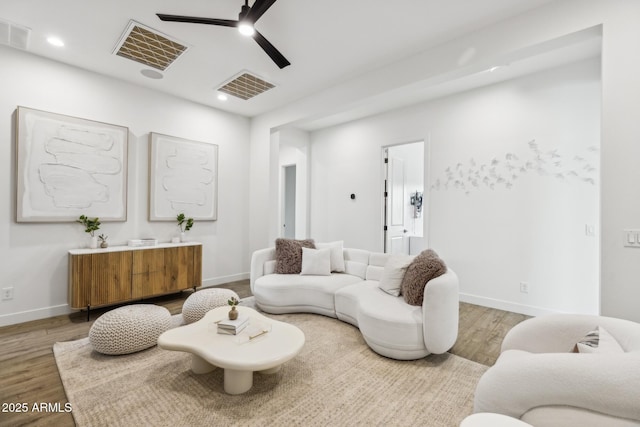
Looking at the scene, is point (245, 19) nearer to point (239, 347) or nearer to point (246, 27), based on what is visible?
point (246, 27)

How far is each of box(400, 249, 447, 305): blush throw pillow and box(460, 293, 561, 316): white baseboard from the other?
5.62 feet

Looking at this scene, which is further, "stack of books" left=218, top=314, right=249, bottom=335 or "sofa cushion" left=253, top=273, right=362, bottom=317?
"sofa cushion" left=253, top=273, right=362, bottom=317

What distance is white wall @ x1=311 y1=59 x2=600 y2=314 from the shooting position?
124 inches

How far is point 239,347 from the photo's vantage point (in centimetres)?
185

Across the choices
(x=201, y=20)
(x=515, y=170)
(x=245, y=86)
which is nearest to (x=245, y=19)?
(x=201, y=20)

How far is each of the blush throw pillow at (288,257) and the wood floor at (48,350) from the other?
1.36 m

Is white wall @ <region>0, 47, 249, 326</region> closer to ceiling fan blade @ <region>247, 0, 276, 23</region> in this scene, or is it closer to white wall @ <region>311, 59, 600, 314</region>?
ceiling fan blade @ <region>247, 0, 276, 23</region>

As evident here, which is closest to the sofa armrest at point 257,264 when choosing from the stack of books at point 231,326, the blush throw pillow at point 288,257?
the blush throw pillow at point 288,257

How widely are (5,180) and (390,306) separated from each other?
4.08m

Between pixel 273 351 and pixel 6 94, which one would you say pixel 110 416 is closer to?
pixel 273 351

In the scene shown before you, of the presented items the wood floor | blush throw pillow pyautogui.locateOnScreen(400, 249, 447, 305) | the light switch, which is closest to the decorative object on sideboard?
the wood floor

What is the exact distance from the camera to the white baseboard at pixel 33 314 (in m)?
3.02

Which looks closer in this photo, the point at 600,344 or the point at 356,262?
the point at 600,344

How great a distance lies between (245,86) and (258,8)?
202 cm
